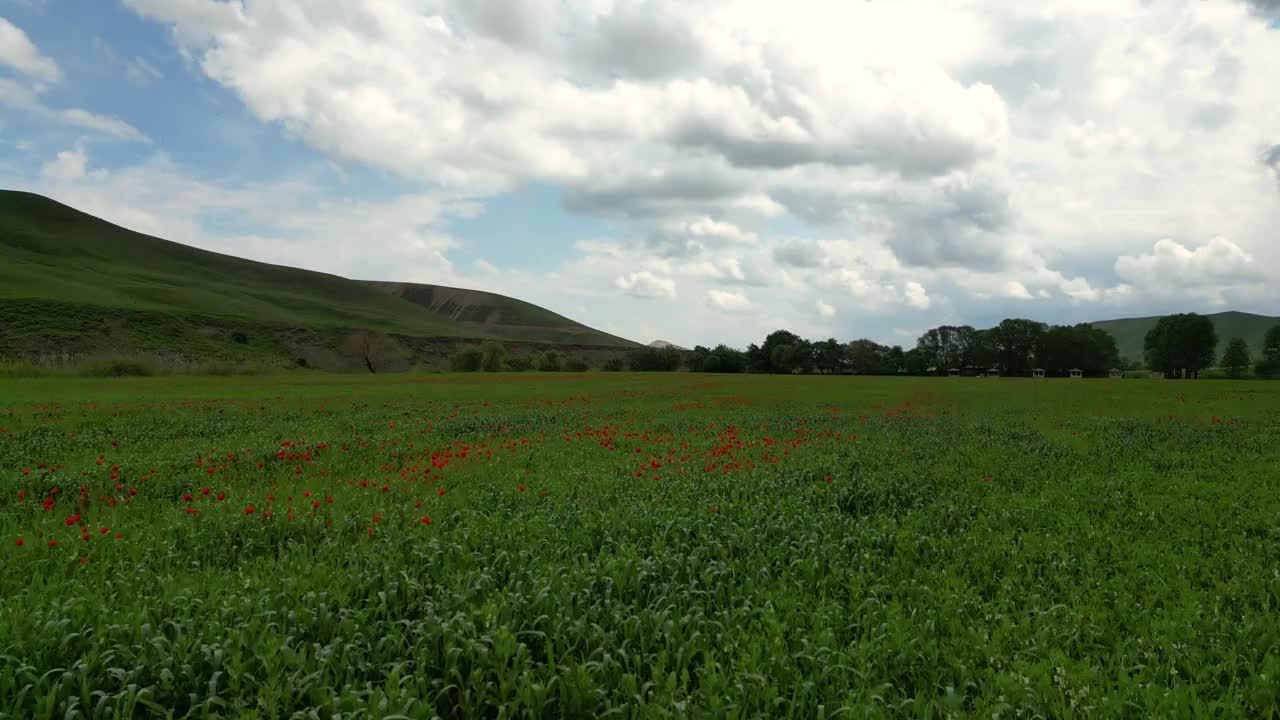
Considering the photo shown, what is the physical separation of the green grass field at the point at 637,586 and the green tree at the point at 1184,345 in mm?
138153

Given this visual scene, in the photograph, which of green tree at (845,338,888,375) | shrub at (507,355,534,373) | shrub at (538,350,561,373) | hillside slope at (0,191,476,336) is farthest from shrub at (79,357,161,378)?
green tree at (845,338,888,375)

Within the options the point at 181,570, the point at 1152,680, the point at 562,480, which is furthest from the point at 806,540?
the point at 181,570

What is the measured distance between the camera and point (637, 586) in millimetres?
6168

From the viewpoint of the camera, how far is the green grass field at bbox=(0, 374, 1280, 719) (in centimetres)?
438

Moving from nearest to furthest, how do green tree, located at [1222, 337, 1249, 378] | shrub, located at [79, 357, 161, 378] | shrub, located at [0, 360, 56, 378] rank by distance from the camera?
shrub, located at [0, 360, 56, 378] < shrub, located at [79, 357, 161, 378] < green tree, located at [1222, 337, 1249, 378]

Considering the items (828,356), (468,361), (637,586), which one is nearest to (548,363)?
(468,361)

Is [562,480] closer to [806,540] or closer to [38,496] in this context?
[806,540]

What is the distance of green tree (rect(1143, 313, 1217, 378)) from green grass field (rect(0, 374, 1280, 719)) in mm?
138153

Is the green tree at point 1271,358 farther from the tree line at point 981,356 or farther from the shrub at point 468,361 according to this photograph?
the shrub at point 468,361

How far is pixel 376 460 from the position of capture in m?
14.0

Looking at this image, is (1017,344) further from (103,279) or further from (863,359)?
(103,279)

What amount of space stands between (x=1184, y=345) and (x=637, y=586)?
15373cm

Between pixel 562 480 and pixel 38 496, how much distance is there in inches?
350

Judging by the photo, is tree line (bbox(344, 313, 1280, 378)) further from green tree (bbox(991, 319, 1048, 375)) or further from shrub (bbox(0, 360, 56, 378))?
shrub (bbox(0, 360, 56, 378))
